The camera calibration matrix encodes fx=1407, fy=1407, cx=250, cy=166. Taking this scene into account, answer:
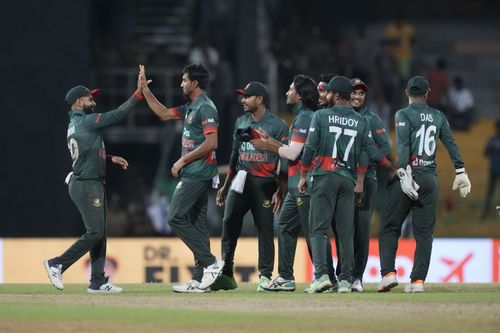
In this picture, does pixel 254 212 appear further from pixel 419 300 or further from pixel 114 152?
pixel 114 152

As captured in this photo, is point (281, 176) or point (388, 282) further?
point (281, 176)

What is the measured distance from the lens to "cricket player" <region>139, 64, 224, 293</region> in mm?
13906

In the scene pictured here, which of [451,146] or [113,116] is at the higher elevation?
[113,116]

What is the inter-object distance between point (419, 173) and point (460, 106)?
1563 cm

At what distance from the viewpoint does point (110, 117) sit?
14008 millimetres

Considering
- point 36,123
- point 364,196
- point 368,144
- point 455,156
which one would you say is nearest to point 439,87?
point 36,123

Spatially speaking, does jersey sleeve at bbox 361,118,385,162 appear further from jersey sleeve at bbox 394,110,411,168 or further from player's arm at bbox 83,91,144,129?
player's arm at bbox 83,91,144,129

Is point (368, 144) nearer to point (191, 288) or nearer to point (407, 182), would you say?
point (407, 182)

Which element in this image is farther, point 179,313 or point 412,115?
point 412,115

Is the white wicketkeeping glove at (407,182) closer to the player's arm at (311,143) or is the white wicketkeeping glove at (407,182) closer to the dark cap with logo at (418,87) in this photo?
the dark cap with logo at (418,87)

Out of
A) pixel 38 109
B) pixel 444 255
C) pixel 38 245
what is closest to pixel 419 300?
pixel 444 255

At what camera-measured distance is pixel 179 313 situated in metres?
12.1

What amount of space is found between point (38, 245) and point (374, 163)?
28.7 ft

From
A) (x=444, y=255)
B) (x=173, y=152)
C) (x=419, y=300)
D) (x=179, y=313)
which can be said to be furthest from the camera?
(x=173, y=152)
